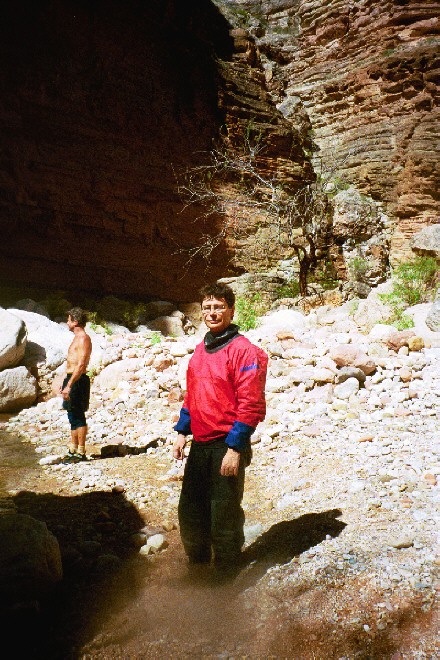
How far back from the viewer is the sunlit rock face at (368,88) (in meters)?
11.7

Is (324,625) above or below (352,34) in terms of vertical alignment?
below

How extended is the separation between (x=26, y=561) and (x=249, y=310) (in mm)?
9476

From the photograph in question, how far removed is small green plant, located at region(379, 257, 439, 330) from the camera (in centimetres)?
823

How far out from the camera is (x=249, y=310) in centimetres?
1116

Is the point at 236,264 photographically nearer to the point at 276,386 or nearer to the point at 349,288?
the point at 349,288

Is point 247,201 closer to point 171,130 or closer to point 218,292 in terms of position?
point 171,130

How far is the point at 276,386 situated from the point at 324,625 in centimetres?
349

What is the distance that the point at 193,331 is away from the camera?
11000mm

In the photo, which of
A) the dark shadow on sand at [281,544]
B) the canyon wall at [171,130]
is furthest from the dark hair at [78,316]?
the canyon wall at [171,130]

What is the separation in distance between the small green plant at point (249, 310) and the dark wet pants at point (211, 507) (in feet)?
23.2

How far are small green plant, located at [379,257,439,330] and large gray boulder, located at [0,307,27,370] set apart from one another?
640 centimetres

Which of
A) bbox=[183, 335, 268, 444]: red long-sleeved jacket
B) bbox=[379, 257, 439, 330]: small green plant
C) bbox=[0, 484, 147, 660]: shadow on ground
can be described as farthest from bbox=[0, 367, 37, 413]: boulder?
bbox=[379, 257, 439, 330]: small green plant

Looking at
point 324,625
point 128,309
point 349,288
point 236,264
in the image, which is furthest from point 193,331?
point 324,625

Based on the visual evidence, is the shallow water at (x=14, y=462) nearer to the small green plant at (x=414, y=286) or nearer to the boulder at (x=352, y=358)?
the boulder at (x=352, y=358)
